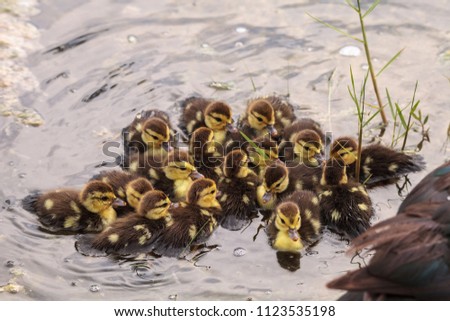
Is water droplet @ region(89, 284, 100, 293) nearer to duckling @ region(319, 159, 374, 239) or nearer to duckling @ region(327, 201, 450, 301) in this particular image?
duckling @ region(319, 159, 374, 239)

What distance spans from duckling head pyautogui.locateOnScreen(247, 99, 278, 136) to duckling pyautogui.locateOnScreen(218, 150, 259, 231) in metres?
0.50

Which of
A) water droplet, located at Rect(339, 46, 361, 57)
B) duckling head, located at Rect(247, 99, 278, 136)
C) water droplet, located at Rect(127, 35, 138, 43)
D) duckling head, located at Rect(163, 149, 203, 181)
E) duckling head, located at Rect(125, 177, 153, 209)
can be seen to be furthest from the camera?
water droplet, located at Rect(127, 35, 138, 43)

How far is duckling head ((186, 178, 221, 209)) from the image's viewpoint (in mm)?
4875

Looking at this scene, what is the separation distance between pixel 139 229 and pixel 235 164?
0.76 meters

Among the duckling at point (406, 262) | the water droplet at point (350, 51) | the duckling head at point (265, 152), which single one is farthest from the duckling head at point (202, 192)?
the water droplet at point (350, 51)

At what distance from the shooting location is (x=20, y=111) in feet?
19.5

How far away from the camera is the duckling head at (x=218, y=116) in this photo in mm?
5543

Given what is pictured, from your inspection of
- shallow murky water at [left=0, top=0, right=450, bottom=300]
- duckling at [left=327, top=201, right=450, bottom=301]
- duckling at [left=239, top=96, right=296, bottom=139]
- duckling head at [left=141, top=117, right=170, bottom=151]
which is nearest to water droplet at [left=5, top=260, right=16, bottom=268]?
shallow murky water at [left=0, top=0, right=450, bottom=300]

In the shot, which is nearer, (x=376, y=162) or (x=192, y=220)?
(x=192, y=220)

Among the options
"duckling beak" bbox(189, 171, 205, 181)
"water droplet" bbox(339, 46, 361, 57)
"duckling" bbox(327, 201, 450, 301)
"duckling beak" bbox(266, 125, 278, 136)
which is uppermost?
"duckling" bbox(327, 201, 450, 301)

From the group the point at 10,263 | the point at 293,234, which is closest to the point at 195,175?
the point at 293,234

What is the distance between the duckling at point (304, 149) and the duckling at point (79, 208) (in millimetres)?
1223

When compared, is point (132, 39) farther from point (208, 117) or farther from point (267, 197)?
point (267, 197)

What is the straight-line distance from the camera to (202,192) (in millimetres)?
4867
